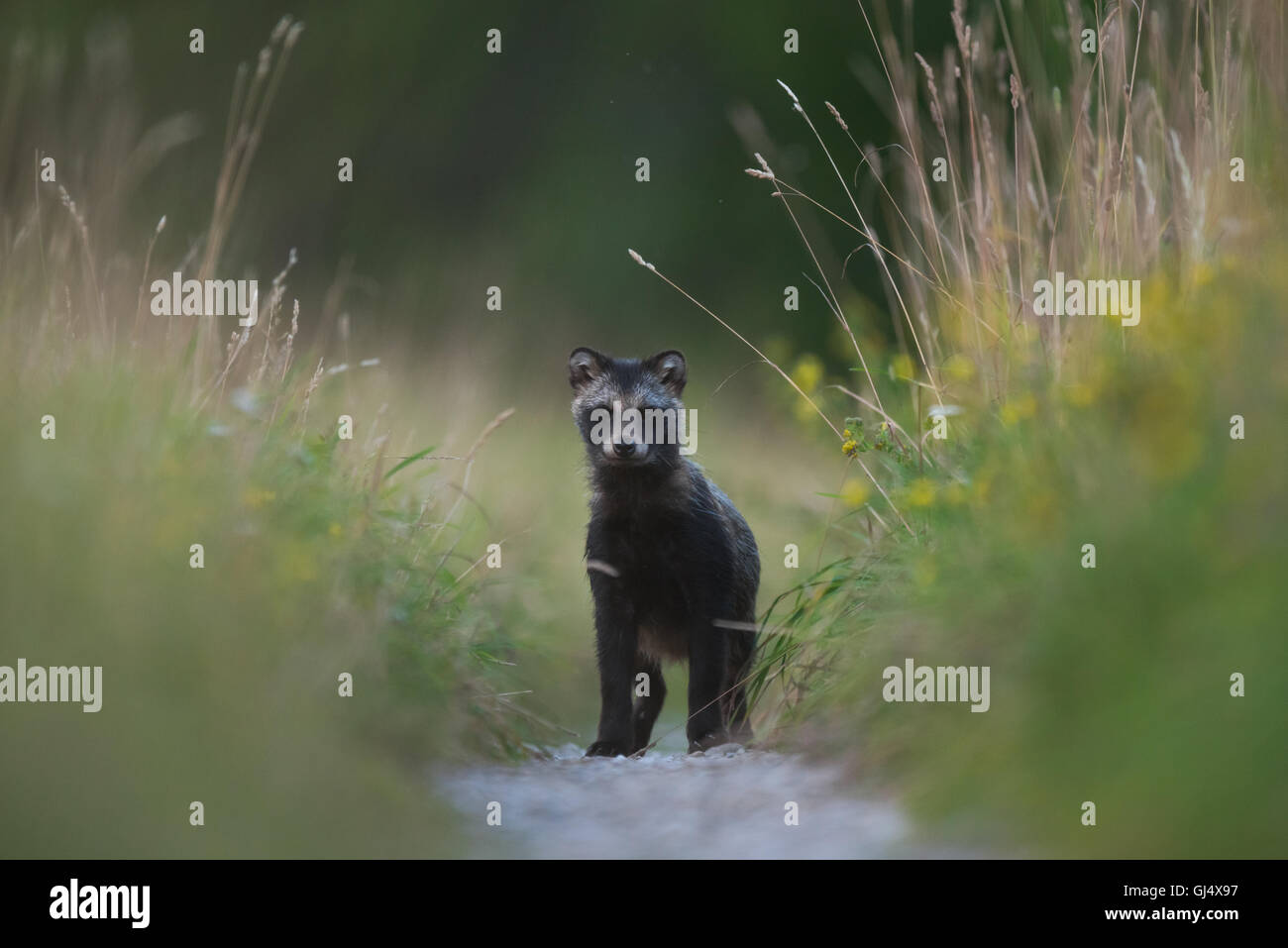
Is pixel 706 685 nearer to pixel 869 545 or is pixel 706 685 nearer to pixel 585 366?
pixel 869 545

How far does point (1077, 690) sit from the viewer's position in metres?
3.56

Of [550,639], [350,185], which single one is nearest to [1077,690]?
[550,639]

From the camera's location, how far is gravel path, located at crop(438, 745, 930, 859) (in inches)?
149

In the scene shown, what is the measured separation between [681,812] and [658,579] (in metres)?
2.63

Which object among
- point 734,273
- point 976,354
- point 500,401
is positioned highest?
point 734,273

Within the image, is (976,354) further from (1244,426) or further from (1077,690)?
(1077,690)

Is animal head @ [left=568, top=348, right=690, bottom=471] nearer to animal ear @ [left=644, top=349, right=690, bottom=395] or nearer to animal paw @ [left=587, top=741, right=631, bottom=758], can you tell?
animal ear @ [left=644, top=349, right=690, bottom=395]

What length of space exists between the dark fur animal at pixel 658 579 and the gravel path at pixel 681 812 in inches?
51.4

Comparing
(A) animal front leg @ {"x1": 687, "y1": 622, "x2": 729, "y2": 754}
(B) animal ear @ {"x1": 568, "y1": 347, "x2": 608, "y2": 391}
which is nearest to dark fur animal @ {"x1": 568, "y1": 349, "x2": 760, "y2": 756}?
(A) animal front leg @ {"x1": 687, "y1": 622, "x2": 729, "y2": 754}

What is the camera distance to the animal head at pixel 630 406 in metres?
6.79

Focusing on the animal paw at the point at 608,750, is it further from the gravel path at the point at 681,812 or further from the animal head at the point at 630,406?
the animal head at the point at 630,406

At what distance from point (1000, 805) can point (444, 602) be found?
285 cm

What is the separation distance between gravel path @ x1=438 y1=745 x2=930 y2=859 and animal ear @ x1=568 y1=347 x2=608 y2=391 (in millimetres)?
2854

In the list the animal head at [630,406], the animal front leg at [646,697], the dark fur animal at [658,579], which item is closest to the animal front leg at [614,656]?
the dark fur animal at [658,579]
